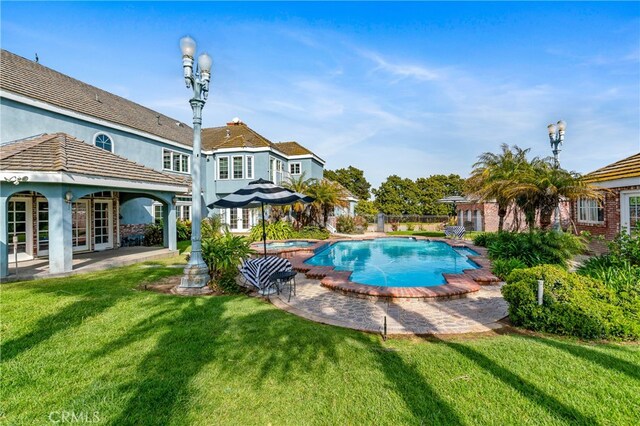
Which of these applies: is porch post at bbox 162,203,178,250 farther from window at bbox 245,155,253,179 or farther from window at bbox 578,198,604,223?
window at bbox 578,198,604,223

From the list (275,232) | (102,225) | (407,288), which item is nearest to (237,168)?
(275,232)

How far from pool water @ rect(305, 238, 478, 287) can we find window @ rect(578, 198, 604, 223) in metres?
7.64

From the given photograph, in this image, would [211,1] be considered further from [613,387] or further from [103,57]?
[613,387]

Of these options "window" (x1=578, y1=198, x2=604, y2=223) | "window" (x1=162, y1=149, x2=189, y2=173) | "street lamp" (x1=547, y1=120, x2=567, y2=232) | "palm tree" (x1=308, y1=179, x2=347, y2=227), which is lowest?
"window" (x1=578, y1=198, x2=604, y2=223)

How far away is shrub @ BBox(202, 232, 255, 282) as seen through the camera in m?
8.66

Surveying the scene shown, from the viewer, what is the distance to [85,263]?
11.5 metres

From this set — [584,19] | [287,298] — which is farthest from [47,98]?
[584,19]

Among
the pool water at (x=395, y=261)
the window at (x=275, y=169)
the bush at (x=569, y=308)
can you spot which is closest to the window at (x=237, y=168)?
the window at (x=275, y=169)

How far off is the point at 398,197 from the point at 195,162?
46528mm

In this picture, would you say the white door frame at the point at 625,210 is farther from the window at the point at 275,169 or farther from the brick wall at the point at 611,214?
the window at the point at 275,169

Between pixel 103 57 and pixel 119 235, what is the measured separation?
9.40 meters

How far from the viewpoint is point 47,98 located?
46.1ft

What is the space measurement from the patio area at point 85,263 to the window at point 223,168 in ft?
36.8

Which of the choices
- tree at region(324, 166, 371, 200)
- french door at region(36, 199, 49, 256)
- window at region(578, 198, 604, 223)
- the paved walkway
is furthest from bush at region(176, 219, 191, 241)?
tree at region(324, 166, 371, 200)
